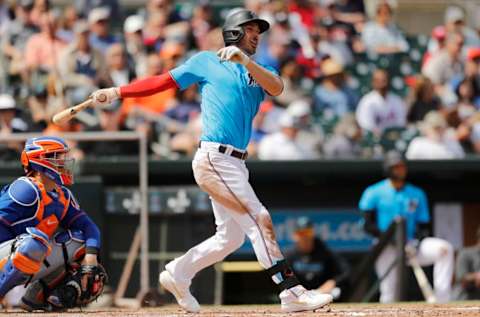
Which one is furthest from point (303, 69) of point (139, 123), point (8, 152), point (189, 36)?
point (8, 152)

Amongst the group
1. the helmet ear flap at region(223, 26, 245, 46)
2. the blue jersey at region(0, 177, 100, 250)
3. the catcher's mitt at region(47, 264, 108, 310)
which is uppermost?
the helmet ear flap at region(223, 26, 245, 46)

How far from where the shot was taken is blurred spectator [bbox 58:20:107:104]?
13.1 metres

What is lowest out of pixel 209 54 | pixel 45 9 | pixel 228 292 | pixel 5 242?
pixel 228 292

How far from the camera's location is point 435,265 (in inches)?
466

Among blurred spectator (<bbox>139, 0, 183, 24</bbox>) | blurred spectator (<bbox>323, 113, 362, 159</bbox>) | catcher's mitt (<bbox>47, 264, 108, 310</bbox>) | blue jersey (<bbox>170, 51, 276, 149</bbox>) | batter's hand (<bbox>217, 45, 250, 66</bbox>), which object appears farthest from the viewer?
blurred spectator (<bbox>139, 0, 183, 24</bbox>)

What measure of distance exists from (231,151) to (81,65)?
6459 millimetres

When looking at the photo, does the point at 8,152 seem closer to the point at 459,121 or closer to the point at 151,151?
the point at 151,151

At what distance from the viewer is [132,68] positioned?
13430 millimetres

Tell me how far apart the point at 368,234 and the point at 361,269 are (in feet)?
1.63

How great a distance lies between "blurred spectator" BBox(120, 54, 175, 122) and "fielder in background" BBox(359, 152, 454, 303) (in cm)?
245

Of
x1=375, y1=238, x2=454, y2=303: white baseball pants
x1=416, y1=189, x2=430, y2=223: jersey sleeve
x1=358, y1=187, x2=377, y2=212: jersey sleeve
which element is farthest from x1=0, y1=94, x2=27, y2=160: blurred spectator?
x1=416, y1=189, x2=430, y2=223: jersey sleeve

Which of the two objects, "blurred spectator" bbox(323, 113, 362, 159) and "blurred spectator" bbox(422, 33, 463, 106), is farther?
"blurred spectator" bbox(422, 33, 463, 106)

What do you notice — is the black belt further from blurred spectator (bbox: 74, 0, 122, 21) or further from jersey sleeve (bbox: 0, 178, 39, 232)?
blurred spectator (bbox: 74, 0, 122, 21)

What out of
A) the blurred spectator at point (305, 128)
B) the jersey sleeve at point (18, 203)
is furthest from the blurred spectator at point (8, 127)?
the jersey sleeve at point (18, 203)
